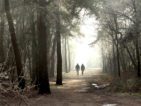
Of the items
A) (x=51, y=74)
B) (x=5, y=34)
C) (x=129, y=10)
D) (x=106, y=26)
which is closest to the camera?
(x=129, y=10)

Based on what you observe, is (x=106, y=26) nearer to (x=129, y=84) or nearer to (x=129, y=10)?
Result: (x=129, y=10)

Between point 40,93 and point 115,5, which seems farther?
point 115,5

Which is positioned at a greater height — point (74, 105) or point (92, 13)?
point (92, 13)

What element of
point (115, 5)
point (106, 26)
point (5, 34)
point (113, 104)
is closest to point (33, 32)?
point (5, 34)

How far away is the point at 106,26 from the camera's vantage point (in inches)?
1399

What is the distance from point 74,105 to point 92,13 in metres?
8.56

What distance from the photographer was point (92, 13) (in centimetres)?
2269

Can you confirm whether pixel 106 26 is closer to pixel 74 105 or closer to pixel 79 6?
pixel 79 6

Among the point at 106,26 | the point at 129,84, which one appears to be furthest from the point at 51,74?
the point at 129,84

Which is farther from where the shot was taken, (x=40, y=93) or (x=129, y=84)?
(x=129, y=84)

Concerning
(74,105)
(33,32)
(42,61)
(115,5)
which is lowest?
(74,105)

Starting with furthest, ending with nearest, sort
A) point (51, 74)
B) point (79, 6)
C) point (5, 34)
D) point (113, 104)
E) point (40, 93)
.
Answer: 1. point (51, 74)
2. point (5, 34)
3. point (79, 6)
4. point (40, 93)
5. point (113, 104)

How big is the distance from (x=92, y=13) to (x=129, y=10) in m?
6.04

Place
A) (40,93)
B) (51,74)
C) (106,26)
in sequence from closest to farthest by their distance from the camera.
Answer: (40,93) → (106,26) → (51,74)
